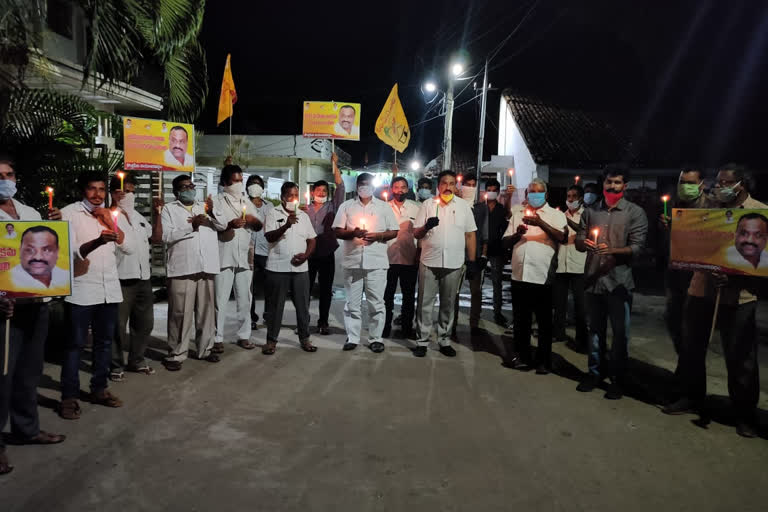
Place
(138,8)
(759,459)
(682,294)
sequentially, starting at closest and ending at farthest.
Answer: (759,459)
(682,294)
(138,8)

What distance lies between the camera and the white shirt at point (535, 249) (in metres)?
6.20

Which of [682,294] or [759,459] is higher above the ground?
[682,294]

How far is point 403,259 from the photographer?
7.73 metres

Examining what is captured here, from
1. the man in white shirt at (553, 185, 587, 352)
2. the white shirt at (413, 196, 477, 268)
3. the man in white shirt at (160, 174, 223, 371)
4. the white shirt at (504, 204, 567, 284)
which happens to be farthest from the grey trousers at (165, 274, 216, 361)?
the man in white shirt at (553, 185, 587, 352)

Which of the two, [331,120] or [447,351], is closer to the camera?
[447,351]

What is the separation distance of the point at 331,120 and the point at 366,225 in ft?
16.9

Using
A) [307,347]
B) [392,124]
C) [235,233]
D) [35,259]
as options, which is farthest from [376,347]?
[392,124]

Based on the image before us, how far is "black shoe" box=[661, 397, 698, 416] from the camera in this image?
4938 mm

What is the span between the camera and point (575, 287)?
7.61 meters

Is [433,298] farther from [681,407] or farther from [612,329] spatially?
[681,407]

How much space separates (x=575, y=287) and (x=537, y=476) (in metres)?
4.33

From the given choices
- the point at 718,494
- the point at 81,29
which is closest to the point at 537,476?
the point at 718,494

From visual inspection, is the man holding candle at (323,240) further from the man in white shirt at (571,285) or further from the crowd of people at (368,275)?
the man in white shirt at (571,285)

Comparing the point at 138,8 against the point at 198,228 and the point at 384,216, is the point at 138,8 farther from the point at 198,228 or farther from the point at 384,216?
the point at 384,216
